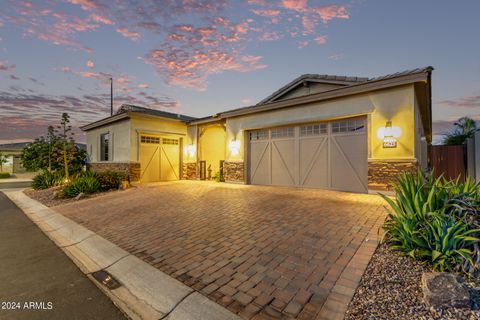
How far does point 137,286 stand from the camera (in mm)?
2480

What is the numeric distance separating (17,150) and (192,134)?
105ft

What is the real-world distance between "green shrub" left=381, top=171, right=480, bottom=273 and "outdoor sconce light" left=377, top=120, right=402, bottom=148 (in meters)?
4.17

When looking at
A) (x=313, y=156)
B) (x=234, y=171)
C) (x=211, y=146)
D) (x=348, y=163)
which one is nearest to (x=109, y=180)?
(x=234, y=171)

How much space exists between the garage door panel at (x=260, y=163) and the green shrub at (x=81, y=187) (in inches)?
275

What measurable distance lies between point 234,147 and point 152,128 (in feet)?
17.7

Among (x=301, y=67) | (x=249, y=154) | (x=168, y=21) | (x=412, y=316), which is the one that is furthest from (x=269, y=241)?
(x=301, y=67)

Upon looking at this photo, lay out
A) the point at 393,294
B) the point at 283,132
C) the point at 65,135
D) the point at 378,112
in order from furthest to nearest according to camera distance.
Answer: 1. the point at 65,135
2. the point at 283,132
3. the point at 378,112
4. the point at 393,294

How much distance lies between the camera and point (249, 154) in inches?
409

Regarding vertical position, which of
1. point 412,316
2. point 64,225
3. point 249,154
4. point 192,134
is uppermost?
point 192,134

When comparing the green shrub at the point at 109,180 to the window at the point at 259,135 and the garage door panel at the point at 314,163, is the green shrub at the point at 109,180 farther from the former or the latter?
the garage door panel at the point at 314,163

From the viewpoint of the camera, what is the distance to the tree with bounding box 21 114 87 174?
11508 millimetres

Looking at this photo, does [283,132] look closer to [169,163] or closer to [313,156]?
[313,156]

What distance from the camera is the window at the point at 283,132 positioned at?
911cm

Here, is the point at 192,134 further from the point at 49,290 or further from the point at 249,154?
the point at 49,290
